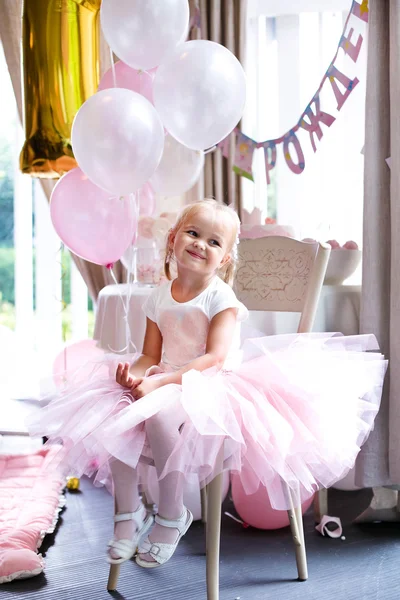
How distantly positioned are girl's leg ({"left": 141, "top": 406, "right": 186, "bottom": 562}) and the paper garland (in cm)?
163

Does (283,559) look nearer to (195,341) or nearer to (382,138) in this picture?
(195,341)

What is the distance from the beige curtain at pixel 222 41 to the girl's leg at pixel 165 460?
185cm

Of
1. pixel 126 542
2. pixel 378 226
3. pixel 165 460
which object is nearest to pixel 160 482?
pixel 165 460

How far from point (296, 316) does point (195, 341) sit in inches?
27.4

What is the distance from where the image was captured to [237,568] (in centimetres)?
195

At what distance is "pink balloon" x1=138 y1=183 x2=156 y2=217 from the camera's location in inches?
114

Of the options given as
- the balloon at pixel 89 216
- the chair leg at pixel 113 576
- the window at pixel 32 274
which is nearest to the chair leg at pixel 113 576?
the chair leg at pixel 113 576

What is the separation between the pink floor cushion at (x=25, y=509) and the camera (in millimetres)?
1879

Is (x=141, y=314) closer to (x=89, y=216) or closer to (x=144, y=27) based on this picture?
(x=89, y=216)

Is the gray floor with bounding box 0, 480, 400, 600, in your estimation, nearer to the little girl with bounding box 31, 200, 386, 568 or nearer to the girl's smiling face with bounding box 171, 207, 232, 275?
the little girl with bounding box 31, 200, 386, 568

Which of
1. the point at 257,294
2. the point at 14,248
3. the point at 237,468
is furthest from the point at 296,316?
the point at 14,248

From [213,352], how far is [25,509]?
0.99 m

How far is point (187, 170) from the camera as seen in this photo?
9.03 ft

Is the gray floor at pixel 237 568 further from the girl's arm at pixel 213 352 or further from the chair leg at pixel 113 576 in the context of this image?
the girl's arm at pixel 213 352
